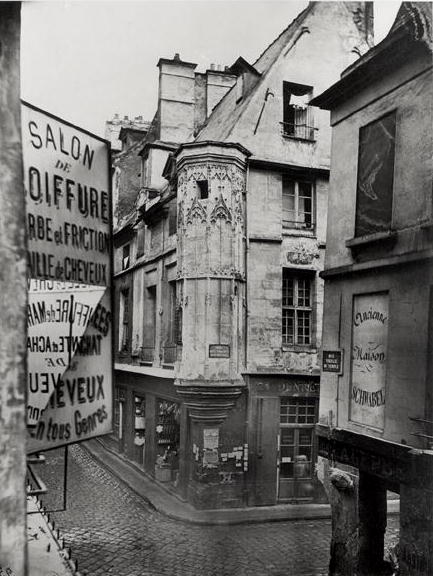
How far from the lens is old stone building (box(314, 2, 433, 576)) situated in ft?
24.3


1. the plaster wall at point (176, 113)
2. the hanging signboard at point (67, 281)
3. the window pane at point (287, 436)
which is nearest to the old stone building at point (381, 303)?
the plaster wall at point (176, 113)

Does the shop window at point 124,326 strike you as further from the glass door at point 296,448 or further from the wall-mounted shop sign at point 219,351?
the glass door at point 296,448

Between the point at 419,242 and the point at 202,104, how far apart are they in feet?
31.5

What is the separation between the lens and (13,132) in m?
3.12

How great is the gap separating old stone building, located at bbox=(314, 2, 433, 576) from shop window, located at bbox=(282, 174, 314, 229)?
14.5 ft

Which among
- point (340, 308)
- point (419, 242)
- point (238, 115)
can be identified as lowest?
point (340, 308)

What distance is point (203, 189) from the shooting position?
1301 centimetres

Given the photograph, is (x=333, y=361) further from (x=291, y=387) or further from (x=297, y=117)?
(x=297, y=117)

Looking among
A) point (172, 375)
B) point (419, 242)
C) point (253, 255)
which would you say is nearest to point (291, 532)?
point (172, 375)

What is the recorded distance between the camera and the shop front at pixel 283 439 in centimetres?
1370

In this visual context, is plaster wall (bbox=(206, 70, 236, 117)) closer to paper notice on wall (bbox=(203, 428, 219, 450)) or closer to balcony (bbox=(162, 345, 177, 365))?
balcony (bbox=(162, 345, 177, 365))

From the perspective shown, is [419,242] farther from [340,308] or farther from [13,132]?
[13,132]

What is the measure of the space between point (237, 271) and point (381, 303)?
209 inches

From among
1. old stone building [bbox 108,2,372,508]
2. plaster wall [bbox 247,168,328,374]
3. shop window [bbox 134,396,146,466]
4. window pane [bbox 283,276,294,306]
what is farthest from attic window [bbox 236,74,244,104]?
shop window [bbox 134,396,146,466]
